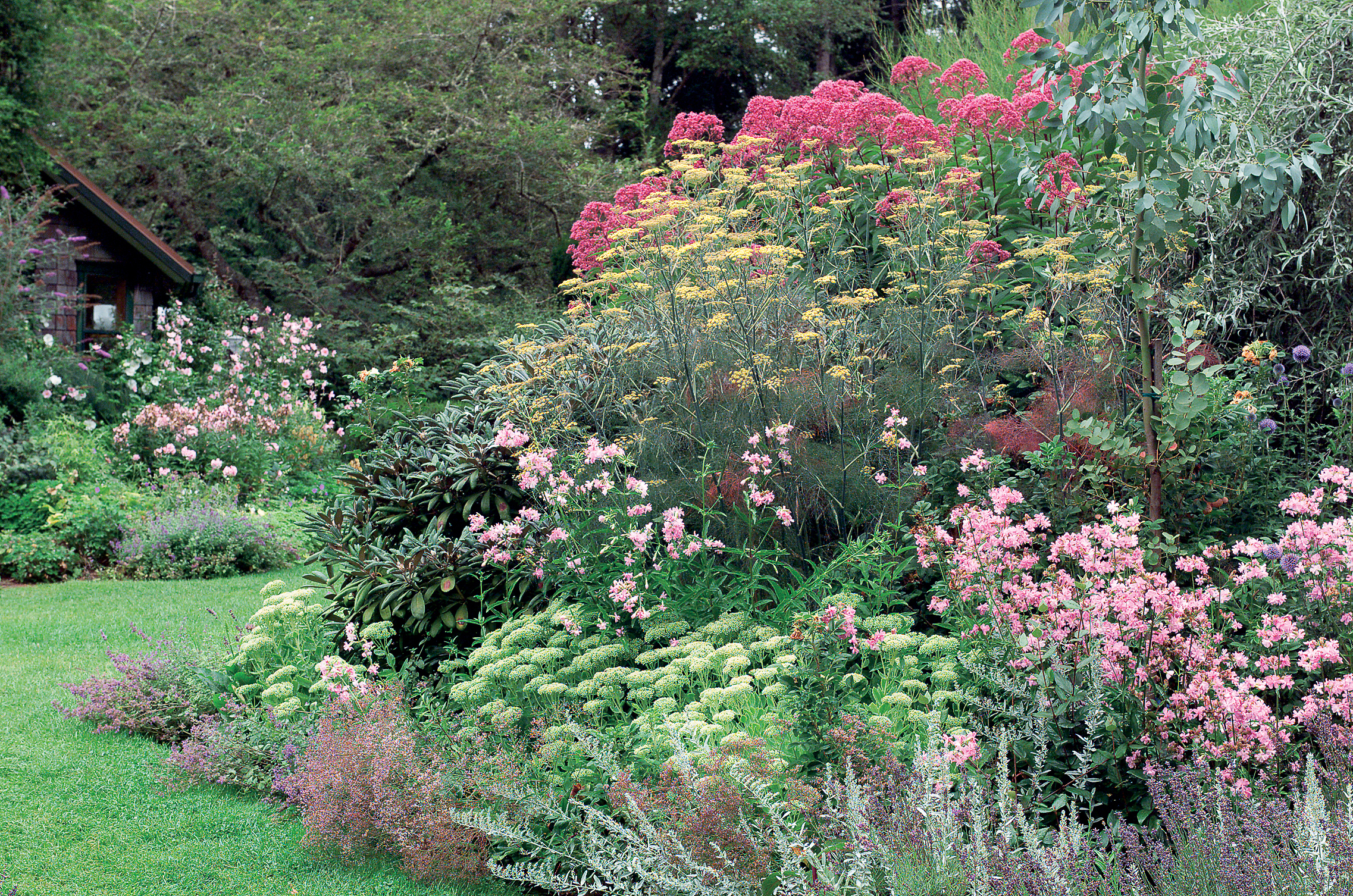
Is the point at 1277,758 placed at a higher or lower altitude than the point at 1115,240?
lower

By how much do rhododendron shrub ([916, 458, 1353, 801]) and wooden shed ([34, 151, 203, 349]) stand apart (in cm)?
1260

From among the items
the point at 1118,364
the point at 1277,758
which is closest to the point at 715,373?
the point at 1118,364

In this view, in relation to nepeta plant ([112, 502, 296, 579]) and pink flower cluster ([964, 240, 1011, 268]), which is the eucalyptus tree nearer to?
pink flower cluster ([964, 240, 1011, 268])

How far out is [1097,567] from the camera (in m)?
2.72

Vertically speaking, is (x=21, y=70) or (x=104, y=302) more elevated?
(x=21, y=70)

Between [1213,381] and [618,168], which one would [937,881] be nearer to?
[1213,381]

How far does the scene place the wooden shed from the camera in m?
12.8

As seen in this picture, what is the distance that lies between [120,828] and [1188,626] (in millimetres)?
3521

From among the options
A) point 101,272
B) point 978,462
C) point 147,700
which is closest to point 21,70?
point 101,272

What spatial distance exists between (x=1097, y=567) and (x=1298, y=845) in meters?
0.93

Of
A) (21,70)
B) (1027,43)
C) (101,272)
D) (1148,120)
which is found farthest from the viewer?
(101,272)

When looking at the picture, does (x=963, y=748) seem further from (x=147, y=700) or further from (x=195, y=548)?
(x=195, y=548)

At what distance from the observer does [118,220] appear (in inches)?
514

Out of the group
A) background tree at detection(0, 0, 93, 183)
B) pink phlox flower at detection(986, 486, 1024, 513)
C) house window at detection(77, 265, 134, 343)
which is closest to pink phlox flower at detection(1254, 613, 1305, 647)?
pink phlox flower at detection(986, 486, 1024, 513)
